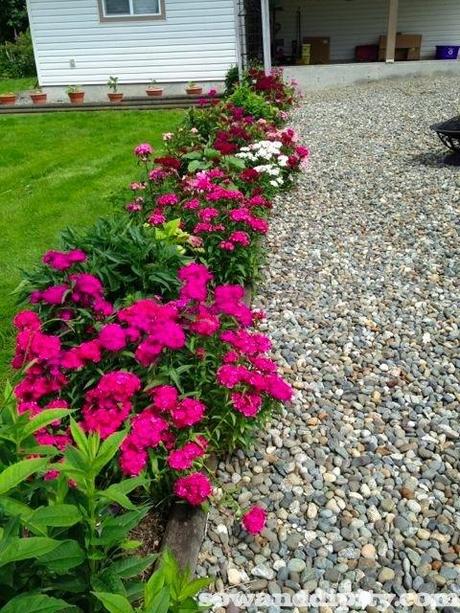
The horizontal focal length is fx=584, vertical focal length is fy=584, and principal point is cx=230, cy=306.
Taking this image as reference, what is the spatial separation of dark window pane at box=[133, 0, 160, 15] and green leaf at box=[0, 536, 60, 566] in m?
12.8

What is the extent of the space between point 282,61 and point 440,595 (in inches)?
611

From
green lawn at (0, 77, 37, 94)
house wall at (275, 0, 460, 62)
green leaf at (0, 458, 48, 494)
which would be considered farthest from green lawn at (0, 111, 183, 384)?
house wall at (275, 0, 460, 62)

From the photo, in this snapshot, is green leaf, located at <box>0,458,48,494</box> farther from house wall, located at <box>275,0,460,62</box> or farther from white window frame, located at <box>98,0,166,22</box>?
house wall, located at <box>275,0,460,62</box>

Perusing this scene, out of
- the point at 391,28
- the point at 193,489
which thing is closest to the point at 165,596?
the point at 193,489

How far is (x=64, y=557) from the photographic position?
4.35 feet

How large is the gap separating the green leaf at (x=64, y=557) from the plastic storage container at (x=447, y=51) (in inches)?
645

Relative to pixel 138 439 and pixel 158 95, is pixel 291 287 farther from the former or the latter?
pixel 158 95

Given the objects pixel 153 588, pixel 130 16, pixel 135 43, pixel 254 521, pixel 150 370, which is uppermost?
pixel 130 16

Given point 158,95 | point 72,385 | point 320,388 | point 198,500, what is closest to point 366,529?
point 198,500

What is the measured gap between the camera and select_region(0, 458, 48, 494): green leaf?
120 centimetres

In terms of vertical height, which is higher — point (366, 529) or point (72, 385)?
point (72, 385)

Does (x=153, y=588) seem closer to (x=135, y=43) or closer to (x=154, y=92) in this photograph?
(x=154, y=92)

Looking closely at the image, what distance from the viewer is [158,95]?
12008mm

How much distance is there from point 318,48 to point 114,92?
20.6 ft
